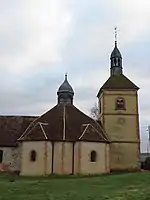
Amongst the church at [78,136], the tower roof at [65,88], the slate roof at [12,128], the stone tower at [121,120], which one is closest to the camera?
the church at [78,136]

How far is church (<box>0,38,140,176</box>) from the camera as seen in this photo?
37906 millimetres

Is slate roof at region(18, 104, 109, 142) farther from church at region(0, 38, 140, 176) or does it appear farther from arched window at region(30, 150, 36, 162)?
arched window at region(30, 150, 36, 162)

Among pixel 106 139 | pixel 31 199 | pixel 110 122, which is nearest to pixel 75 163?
pixel 106 139

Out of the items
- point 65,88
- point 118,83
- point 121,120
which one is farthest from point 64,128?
point 65,88

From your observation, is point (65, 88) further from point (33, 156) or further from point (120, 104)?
point (33, 156)

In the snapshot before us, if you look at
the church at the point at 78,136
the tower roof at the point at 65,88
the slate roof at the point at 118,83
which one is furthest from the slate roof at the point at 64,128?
the tower roof at the point at 65,88

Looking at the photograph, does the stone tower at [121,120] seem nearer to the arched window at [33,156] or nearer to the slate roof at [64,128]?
the slate roof at [64,128]

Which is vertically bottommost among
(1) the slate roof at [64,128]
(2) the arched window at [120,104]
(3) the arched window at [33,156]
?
(3) the arched window at [33,156]

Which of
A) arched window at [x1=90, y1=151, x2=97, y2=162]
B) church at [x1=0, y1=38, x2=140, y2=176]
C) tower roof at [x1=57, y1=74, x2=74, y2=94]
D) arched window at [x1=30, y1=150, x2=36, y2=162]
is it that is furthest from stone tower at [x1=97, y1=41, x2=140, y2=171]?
arched window at [x1=30, y1=150, x2=36, y2=162]

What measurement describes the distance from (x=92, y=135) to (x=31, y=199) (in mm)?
21414

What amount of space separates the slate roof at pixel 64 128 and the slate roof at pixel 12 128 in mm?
3403

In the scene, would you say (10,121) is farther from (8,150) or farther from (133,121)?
(133,121)

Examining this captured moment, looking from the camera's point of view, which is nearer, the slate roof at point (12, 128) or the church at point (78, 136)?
the church at point (78, 136)

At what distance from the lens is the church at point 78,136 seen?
37906 millimetres
